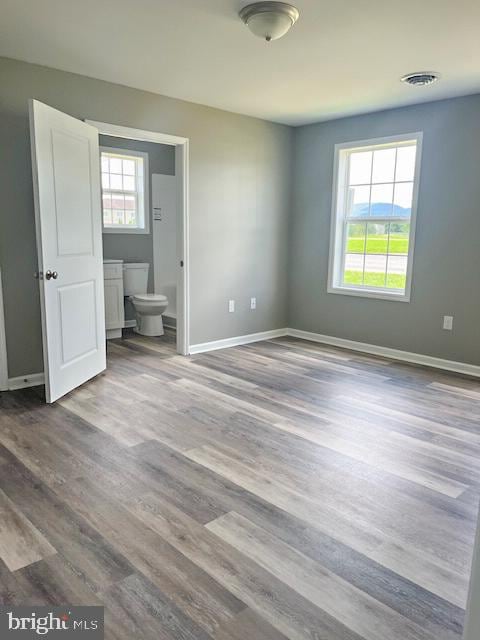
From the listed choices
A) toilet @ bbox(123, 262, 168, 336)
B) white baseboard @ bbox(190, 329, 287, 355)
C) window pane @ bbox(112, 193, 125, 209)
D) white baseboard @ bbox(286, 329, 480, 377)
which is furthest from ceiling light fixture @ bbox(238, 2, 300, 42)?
window pane @ bbox(112, 193, 125, 209)

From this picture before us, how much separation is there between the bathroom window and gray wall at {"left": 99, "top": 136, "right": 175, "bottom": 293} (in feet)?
0.20

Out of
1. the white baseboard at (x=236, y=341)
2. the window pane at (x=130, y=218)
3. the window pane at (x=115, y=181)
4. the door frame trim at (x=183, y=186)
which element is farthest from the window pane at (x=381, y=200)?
the window pane at (x=115, y=181)

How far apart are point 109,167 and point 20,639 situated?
5220mm

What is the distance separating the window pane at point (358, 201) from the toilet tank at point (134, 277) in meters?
2.55

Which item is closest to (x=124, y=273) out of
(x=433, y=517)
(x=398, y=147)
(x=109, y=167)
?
(x=109, y=167)

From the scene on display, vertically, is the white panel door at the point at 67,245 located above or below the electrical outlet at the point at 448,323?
above

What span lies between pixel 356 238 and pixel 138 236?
2688mm

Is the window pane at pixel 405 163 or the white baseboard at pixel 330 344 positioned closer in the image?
the white baseboard at pixel 330 344

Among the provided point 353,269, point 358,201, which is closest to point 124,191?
point 358,201

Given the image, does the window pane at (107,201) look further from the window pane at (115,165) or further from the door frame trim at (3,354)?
the door frame trim at (3,354)

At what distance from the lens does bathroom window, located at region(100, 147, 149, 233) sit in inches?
225

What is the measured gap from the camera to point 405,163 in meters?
4.55

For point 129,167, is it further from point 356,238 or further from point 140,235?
point 356,238

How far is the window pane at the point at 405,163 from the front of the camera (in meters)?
4.49
